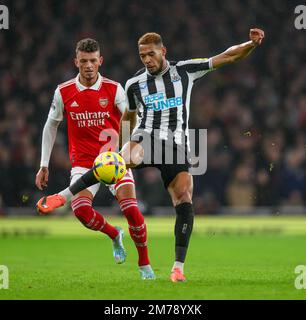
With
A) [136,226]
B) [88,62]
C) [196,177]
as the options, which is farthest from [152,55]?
[196,177]

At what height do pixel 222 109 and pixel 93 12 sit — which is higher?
pixel 93 12

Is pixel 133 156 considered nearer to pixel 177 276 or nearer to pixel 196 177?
pixel 177 276

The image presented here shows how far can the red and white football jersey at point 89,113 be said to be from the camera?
839 cm

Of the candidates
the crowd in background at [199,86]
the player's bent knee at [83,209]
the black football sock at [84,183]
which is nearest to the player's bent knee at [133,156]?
the black football sock at [84,183]

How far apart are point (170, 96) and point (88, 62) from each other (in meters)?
0.87

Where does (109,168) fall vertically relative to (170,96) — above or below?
below

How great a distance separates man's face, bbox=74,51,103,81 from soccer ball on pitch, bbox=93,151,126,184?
3.38 ft

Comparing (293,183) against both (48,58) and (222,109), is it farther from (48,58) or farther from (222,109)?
(48,58)

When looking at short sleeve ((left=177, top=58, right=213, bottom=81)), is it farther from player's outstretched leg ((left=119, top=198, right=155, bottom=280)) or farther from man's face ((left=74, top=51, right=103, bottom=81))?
player's outstretched leg ((left=119, top=198, right=155, bottom=280))

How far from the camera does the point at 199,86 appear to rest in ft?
63.3

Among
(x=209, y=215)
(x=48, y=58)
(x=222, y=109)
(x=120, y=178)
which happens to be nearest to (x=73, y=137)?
(x=120, y=178)

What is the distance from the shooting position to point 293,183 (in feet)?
54.0

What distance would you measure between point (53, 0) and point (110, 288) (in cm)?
1501
